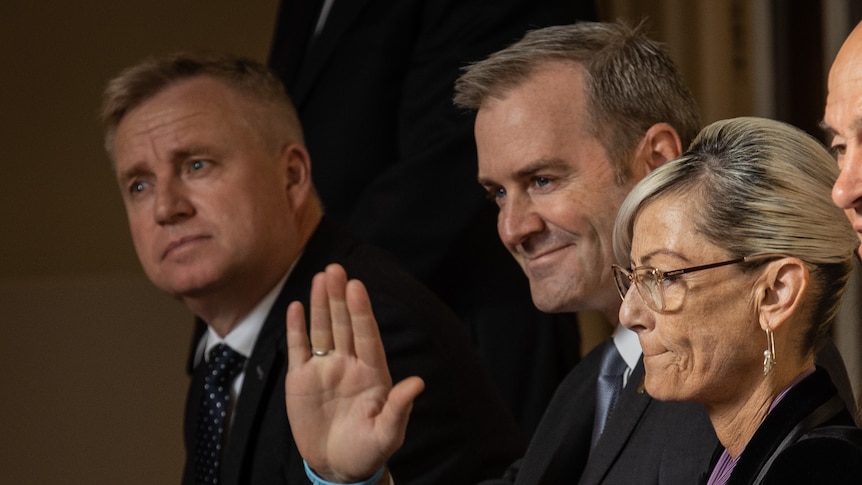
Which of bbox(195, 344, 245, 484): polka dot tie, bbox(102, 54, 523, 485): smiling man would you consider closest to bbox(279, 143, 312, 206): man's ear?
bbox(102, 54, 523, 485): smiling man

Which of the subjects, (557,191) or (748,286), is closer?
(748,286)

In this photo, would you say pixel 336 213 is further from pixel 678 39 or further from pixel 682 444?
pixel 682 444

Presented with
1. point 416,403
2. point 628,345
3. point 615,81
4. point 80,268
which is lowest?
point 80,268

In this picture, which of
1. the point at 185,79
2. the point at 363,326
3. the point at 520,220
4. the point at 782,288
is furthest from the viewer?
the point at 185,79

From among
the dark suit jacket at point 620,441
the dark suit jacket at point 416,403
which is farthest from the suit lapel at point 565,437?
the dark suit jacket at point 416,403

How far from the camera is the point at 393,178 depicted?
10.5ft

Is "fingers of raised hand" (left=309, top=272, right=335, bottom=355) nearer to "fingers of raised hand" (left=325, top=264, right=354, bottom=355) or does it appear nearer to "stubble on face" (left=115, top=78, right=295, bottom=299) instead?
"fingers of raised hand" (left=325, top=264, right=354, bottom=355)

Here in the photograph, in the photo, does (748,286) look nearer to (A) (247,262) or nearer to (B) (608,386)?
(B) (608,386)

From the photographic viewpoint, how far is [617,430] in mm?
1934

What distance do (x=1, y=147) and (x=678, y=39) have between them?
2212 mm

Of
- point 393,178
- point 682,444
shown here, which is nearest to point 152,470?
point 393,178

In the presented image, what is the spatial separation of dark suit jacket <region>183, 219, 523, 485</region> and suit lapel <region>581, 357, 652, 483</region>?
1.63 ft

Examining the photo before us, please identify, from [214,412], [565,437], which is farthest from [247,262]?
[565,437]

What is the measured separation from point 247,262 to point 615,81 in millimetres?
869
